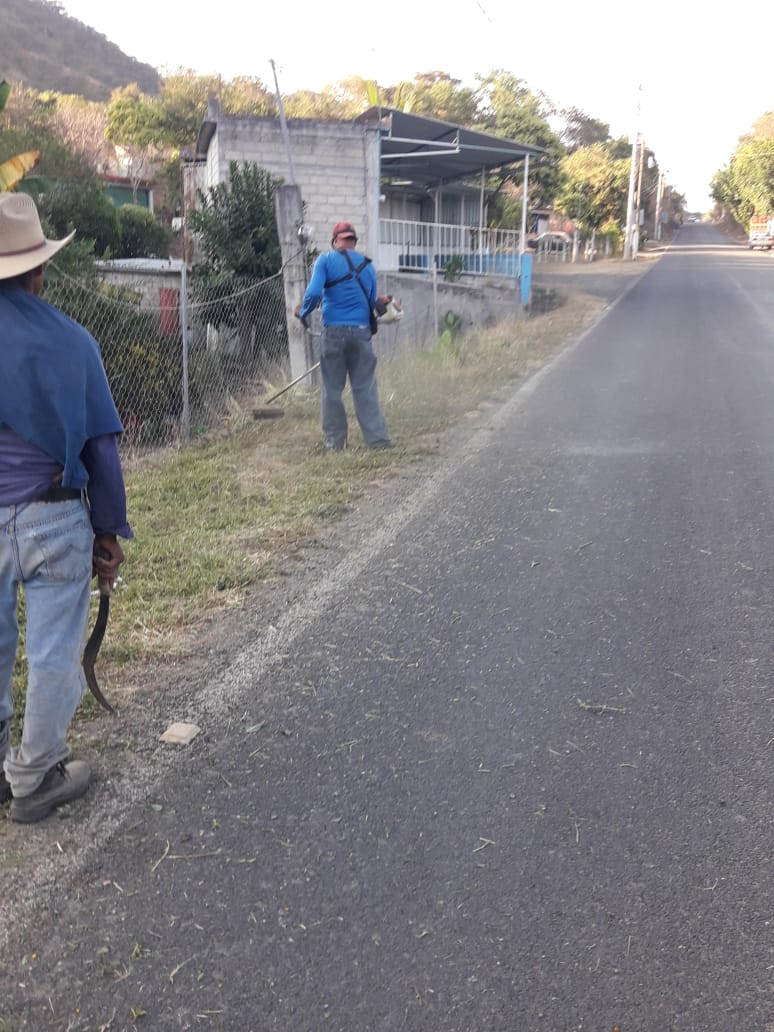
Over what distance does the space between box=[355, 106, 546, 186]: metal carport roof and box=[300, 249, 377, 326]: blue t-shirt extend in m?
11.0

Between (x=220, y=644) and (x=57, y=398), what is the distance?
1799 mm

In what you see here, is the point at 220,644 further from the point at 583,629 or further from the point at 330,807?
the point at 583,629

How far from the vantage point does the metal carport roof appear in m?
18.2

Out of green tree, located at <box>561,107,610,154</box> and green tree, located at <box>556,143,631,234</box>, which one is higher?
green tree, located at <box>561,107,610,154</box>

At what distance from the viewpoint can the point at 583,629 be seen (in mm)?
4473

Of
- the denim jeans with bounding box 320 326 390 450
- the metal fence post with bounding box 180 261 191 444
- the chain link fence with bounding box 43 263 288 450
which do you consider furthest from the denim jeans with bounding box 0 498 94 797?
the metal fence post with bounding box 180 261 191 444

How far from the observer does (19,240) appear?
2.85 metres

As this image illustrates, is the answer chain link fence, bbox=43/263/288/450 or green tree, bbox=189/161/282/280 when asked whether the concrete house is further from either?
chain link fence, bbox=43/263/288/450

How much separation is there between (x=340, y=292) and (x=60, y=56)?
275 ft

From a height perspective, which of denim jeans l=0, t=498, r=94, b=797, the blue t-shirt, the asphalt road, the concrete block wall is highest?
the concrete block wall

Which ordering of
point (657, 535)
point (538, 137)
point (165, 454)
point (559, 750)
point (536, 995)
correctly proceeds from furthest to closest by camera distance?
1. point (538, 137)
2. point (165, 454)
3. point (657, 535)
4. point (559, 750)
5. point (536, 995)

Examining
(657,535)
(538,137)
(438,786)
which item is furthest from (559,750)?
(538,137)

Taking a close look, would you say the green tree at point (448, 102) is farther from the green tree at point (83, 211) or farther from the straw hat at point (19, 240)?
the straw hat at point (19, 240)

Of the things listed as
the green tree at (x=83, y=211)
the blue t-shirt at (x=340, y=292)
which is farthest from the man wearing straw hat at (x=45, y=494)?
the green tree at (x=83, y=211)
